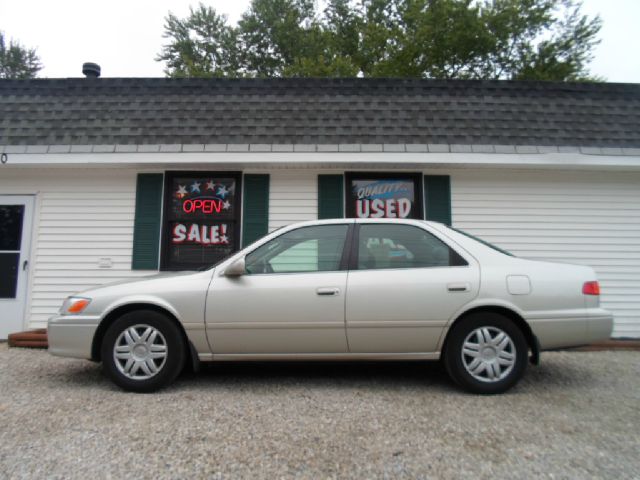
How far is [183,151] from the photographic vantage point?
596cm

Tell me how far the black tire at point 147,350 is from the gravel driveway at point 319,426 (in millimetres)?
127

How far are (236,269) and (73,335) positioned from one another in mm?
1565

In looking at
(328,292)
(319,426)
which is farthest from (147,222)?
(319,426)

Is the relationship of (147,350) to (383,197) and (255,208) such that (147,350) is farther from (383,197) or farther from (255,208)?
(383,197)

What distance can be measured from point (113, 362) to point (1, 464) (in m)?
1.24

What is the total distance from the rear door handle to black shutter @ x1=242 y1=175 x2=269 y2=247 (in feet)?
10.8

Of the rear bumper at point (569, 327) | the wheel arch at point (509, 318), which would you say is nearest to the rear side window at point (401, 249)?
the wheel arch at point (509, 318)

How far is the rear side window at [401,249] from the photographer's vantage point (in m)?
3.73

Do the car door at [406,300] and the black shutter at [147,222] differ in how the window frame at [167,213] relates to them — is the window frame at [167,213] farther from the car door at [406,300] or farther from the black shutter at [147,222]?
the car door at [406,300]

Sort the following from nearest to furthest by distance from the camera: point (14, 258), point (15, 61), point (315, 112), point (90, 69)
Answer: point (14, 258) → point (315, 112) → point (90, 69) → point (15, 61)

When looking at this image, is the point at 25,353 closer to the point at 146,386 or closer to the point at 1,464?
the point at 146,386

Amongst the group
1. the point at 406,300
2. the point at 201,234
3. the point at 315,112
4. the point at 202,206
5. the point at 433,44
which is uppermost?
the point at 433,44

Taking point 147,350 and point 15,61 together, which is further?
point 15,61

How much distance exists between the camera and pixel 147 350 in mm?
3627
